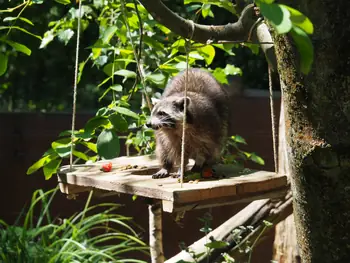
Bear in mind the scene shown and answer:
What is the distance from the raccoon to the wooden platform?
11cm

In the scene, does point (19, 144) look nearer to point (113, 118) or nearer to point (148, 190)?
point (113, 118)

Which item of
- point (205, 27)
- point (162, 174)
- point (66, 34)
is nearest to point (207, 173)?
point (162, 174)

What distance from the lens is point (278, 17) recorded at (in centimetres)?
70

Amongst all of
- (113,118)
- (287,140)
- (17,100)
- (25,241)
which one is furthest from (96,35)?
(287,140)

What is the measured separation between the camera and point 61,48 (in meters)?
4.57

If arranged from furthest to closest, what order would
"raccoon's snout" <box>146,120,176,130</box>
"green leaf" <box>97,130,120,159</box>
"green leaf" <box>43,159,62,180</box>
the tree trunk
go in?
"raccoon's snout" <box>146,120,176,130</box> → "green leaf" <box>43,159,62,180</box> → "green leaf" <box>97,130,120,159</box> → the tree trunk

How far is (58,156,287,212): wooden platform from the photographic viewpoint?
1.69 metres

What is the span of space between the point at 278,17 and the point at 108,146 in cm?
133

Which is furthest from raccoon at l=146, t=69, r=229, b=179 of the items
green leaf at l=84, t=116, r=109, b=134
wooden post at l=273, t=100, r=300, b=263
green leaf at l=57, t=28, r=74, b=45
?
green leaf at l=57, t=28, r=74, b=45

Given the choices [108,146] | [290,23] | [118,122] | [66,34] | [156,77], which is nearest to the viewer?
[290,23]

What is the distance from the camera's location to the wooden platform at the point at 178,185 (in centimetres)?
169

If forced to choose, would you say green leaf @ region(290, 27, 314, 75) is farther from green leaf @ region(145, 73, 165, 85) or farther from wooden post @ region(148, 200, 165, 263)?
wooden post @ region(148, 200, 165, 263)

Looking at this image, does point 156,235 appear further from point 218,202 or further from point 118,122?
point 218,202

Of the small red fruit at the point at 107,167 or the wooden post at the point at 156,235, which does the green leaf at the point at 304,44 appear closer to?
the small red fruit at the point at 107,167
